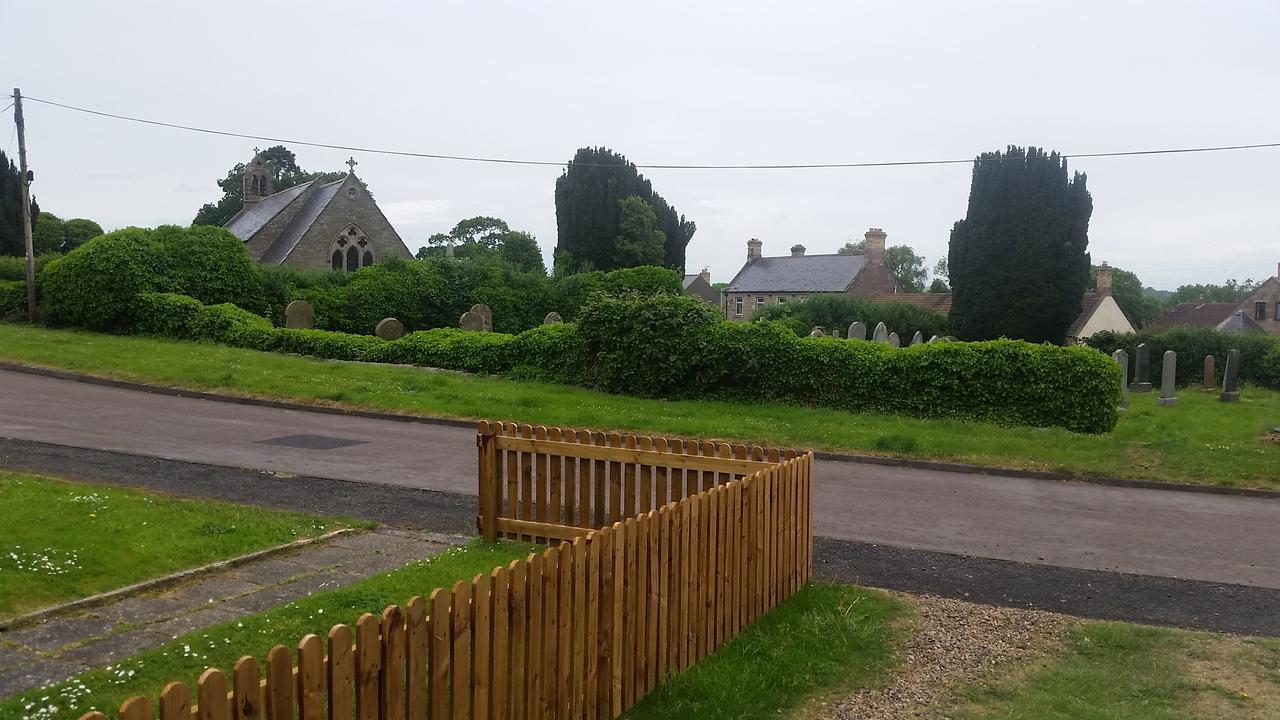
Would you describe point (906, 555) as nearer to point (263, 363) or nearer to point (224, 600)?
point (224, 600)

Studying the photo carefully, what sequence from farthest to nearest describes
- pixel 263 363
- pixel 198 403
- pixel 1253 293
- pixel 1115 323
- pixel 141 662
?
pixel 1253 293 → pixel 1115 323 → pixel 263 363 → pixel 198 403 → pixel 141 662

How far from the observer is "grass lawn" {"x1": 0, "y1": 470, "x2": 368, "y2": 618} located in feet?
22.7

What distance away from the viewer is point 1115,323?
59.7 meters

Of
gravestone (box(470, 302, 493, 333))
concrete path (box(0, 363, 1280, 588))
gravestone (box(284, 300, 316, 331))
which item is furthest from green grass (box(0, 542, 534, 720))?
gravestone (box(470, 302, 493, 333))

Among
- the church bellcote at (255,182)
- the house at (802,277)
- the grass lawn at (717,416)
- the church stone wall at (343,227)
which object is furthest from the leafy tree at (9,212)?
the house at (802,277)

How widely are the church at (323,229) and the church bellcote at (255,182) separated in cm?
632

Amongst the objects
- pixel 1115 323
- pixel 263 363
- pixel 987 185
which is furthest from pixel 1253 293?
pixel 263 363

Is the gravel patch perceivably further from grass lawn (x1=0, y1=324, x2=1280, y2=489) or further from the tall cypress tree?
the tall cypress tree

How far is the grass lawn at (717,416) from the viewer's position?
14836 millimetres

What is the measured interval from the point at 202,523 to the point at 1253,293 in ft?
303

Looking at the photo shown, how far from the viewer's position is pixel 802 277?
74.3 m

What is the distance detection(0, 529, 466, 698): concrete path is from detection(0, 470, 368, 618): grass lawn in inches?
14.6

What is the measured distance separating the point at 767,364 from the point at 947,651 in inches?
546

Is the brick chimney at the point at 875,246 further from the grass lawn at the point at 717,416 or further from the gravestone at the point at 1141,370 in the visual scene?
the grass lawn at the point at 717,416
